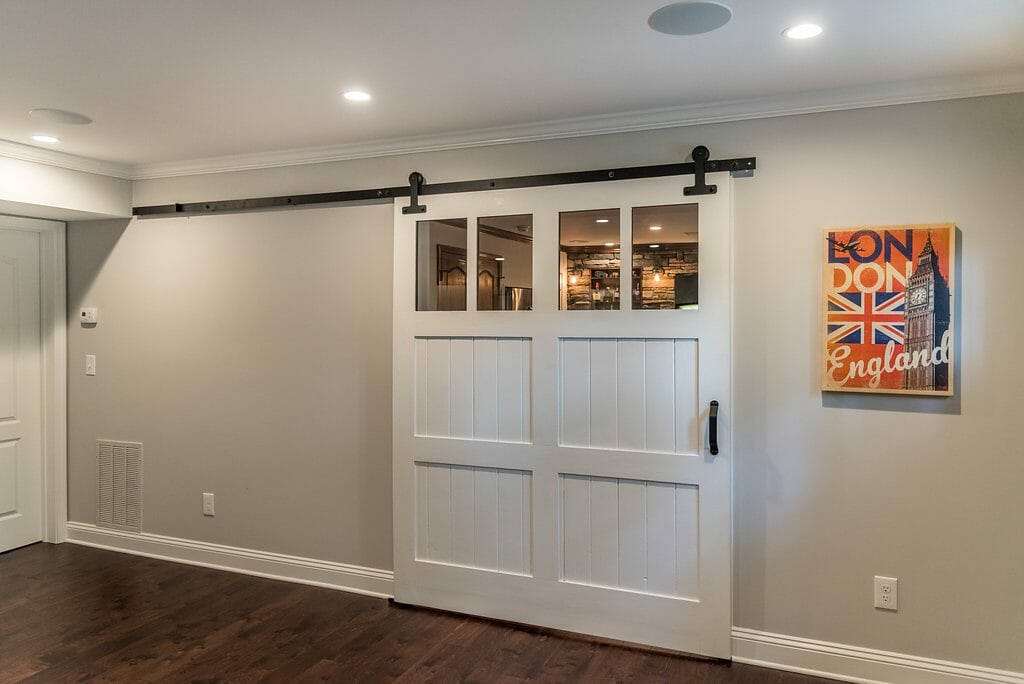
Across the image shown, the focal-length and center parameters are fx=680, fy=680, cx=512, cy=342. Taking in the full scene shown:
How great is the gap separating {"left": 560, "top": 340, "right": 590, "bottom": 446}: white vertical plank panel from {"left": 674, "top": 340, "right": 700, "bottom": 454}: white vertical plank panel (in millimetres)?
413

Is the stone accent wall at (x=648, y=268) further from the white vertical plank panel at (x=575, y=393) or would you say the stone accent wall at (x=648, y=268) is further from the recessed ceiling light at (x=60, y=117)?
the recessed ceiling light at (x=60, y=117)

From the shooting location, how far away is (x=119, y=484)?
14.2 ft

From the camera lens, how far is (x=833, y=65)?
2504mm

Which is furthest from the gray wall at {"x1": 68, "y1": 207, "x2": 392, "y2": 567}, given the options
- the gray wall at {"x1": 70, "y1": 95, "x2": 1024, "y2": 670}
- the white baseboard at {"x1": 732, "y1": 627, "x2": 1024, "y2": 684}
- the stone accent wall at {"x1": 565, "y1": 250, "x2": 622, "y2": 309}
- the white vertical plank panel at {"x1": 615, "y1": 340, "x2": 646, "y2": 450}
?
the white baseboard at {"x1": 732, "y1": 627, "x2": 1024, "y2": 684}

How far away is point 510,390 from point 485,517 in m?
0.65

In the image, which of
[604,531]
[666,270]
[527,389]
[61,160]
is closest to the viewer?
[666,270]

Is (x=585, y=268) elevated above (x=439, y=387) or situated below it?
above

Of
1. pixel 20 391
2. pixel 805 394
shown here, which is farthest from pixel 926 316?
pixel 20 391

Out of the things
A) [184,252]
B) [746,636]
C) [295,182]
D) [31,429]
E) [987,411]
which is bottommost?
[746,636]

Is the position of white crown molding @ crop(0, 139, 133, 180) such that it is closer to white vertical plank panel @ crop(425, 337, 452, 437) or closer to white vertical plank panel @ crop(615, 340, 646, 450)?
white vertical plank panel @ crop(425, 337, 452, 437)

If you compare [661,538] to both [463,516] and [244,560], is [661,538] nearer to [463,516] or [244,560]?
[463,516]

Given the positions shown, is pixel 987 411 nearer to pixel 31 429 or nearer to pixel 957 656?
pixel 957 656

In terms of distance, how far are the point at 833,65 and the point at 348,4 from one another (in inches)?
68.4

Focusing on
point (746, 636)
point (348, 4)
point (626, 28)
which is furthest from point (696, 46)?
point (746, 636)
